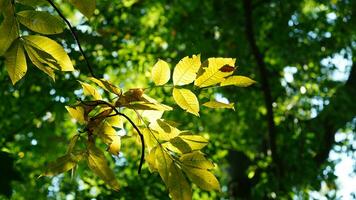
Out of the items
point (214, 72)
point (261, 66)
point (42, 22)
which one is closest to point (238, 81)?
point (214, 72)

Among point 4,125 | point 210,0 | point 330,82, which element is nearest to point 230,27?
point 210,0

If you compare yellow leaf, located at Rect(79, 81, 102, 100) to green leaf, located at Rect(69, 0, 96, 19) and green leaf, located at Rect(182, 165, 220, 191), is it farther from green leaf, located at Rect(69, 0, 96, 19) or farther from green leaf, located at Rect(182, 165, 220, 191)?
green leaf, located at Rect(182, 165, 220, 191)

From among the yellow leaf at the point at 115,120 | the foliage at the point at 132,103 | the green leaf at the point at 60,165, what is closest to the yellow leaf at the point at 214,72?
the foliage at the point at 132,103

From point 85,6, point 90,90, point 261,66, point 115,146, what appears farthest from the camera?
point 261,66

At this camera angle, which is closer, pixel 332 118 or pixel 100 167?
pixel 100 167

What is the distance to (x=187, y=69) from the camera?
51.2 inches

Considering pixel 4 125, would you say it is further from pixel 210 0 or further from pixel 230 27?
pixel 210 0

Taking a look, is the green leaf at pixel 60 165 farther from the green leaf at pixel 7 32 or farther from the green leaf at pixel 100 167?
the green leaf at pixel 7 32

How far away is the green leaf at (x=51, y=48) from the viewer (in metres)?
1.28

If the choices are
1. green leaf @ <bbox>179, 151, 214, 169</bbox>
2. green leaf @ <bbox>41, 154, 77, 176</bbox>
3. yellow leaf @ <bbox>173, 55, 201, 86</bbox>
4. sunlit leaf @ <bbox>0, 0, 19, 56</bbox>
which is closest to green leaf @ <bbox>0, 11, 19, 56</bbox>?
sunlit leaf @ <bbox>0, 0, 19, 56</bbox>

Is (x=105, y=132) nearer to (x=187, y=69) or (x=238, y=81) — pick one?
(x=187, y=69)

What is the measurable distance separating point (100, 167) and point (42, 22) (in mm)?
415

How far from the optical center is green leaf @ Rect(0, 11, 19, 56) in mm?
1231

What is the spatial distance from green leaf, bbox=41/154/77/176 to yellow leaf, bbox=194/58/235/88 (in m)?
0.39
